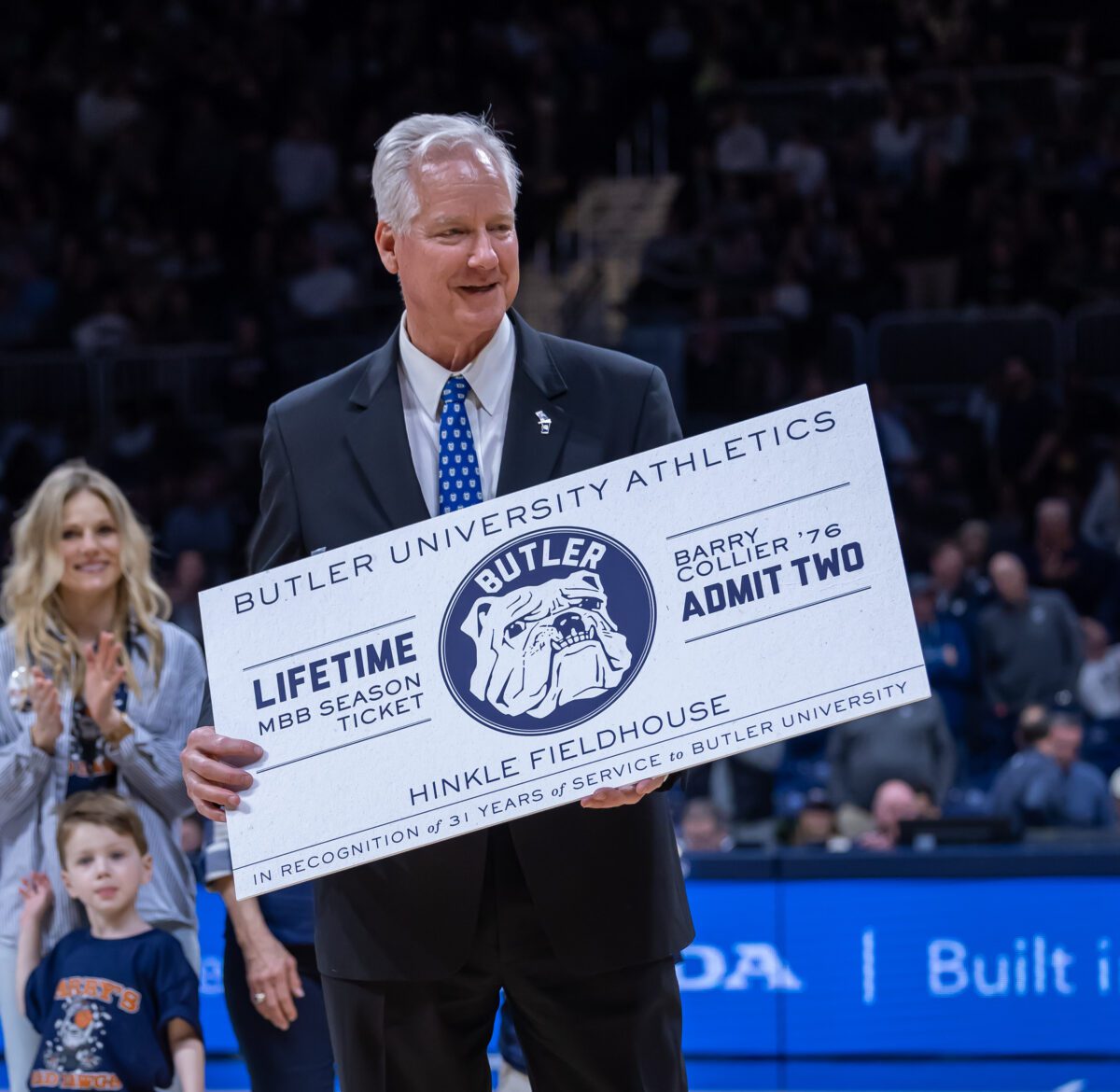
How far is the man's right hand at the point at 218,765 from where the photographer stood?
8.11 feet

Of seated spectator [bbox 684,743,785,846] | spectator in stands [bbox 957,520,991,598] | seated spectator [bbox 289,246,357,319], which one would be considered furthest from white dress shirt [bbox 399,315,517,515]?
seated spectator [bbox 289,246,357,319]

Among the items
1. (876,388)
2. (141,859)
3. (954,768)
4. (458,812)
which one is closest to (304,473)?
(458,812)

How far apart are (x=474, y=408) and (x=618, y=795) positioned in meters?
0.62

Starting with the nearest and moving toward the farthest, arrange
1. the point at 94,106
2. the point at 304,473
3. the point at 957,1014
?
the point at 304,473 → the point at 957,1014 → the point at 94,106

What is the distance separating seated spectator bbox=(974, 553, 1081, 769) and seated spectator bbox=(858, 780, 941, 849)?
1.28m

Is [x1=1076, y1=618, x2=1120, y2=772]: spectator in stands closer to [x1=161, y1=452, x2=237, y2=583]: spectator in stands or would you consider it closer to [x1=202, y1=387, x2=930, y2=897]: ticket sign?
[x1=161, y1=452, x2=237, y2=583]: spectator in stands

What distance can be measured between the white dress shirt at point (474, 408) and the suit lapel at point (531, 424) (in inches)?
1.0

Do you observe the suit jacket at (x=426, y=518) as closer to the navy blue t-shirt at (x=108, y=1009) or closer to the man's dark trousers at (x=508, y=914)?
the man's dark trousers at (x=508, y=914)

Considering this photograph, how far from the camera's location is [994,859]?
6398mm

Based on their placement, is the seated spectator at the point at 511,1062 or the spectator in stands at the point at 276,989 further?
the seated spectator at the point at 511,1062

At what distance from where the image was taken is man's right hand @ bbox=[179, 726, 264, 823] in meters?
2.47

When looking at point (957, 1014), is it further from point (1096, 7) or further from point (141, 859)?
point (1096, 7)

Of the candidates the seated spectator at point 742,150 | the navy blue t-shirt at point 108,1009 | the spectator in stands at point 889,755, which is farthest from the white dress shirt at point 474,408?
the seated spectator at point 742,150

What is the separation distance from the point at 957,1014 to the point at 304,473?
4380 millimetres
